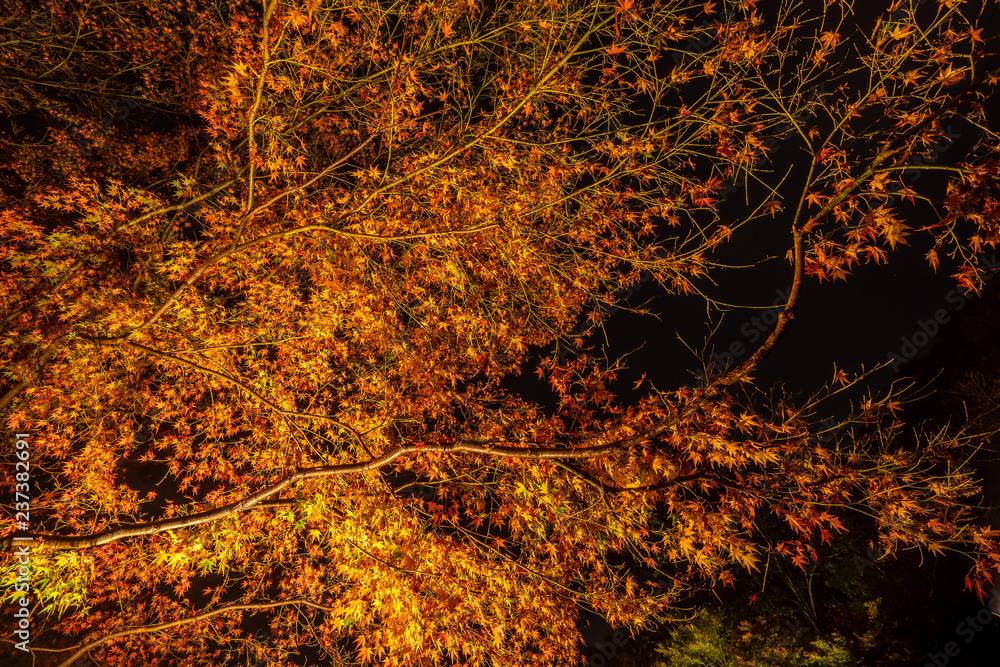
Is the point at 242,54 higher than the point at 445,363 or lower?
higher

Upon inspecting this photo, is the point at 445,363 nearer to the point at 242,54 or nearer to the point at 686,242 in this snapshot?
the point at 686,242

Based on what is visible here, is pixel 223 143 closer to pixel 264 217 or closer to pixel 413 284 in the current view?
pixel 264 217

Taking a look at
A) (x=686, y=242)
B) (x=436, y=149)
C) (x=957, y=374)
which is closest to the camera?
(x=686, y=242)

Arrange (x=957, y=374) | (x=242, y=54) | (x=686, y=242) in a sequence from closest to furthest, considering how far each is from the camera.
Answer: (x=686, y=242), (x=242, y=54), (x=957, y=374)

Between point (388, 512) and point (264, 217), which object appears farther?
point (264, 217)

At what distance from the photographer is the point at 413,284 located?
7.36 metres

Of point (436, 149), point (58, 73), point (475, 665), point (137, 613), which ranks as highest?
point (436, 149)

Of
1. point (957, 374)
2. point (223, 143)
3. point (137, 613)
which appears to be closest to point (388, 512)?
point (137, 613)

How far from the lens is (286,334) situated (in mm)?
6992

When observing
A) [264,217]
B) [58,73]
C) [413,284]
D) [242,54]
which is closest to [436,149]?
[413,284]

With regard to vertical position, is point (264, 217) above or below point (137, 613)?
above

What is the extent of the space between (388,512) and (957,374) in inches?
741

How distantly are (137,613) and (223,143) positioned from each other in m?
7.40

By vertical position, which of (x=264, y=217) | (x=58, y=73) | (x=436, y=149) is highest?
(x=436, y=149)
